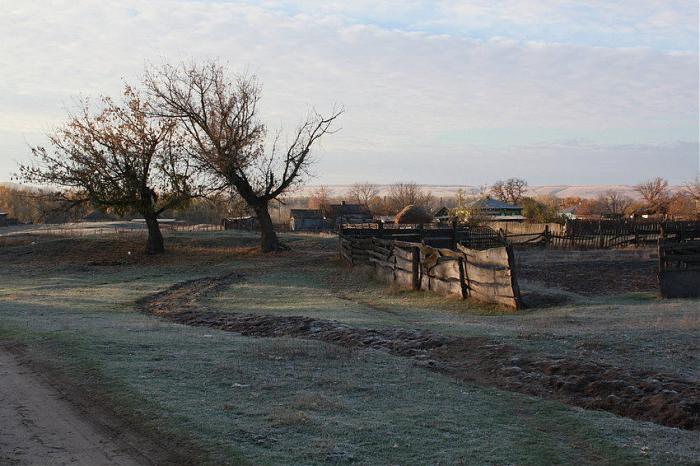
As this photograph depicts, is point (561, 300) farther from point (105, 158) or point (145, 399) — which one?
point (105, 158)

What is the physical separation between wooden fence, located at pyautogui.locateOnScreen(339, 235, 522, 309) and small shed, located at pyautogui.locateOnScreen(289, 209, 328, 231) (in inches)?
2239

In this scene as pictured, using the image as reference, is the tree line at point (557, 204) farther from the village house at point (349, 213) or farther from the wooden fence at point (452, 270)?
the wooden fence at point (452, 270)

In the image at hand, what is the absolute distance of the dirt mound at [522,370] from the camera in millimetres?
7801

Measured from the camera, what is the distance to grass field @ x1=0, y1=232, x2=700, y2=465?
6484 mm

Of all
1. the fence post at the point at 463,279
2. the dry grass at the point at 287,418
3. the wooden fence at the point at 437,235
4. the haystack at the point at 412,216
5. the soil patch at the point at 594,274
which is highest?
the haystack at the point at 412,216

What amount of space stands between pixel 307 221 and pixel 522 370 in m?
74.3

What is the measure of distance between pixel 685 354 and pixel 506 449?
4667mm

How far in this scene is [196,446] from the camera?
21.5 ft

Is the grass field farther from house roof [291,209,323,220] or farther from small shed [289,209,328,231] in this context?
house roof [291,209,323,220]

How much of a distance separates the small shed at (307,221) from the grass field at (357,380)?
6251 cm

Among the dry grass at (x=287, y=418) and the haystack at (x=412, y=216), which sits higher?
the haystack at (x=412, y=216)

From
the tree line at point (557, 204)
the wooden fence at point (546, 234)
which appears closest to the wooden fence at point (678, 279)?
the wooden fence at point (546, 234)

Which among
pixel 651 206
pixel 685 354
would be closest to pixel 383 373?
pixel 685 354

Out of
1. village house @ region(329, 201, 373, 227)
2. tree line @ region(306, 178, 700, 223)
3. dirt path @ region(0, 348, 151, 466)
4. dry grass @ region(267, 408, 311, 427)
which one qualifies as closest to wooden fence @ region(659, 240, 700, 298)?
dry grass @ region(267, 408, 311, 427)
